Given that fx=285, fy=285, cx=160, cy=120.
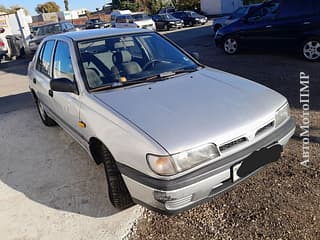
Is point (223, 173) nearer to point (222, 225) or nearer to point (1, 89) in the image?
point (222, 225)

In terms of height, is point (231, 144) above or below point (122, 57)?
below

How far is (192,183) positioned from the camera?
1998 millimetres

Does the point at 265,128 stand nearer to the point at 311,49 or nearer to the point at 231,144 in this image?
the point at 231,144

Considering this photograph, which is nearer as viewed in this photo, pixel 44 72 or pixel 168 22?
pixel 44 72

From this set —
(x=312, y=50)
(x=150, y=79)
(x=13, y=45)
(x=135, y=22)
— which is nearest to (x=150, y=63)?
(x=150, y=79)

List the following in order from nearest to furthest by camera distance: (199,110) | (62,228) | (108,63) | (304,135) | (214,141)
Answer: (214,141) < (199,110) < (62,228) < (108,63) < (304,135)

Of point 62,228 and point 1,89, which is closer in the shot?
point 62,228

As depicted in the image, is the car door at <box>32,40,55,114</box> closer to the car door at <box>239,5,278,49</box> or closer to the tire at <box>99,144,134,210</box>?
the tire at <box>99,144,134,210</box>

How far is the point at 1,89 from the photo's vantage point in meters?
8.76

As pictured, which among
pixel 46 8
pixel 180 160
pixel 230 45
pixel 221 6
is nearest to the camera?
pixel 180 160

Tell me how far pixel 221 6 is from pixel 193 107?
33.1 m

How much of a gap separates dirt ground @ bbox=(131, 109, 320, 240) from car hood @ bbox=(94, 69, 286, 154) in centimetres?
75

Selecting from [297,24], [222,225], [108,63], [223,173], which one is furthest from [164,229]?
[297,24]

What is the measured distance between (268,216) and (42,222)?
2.01 meters
